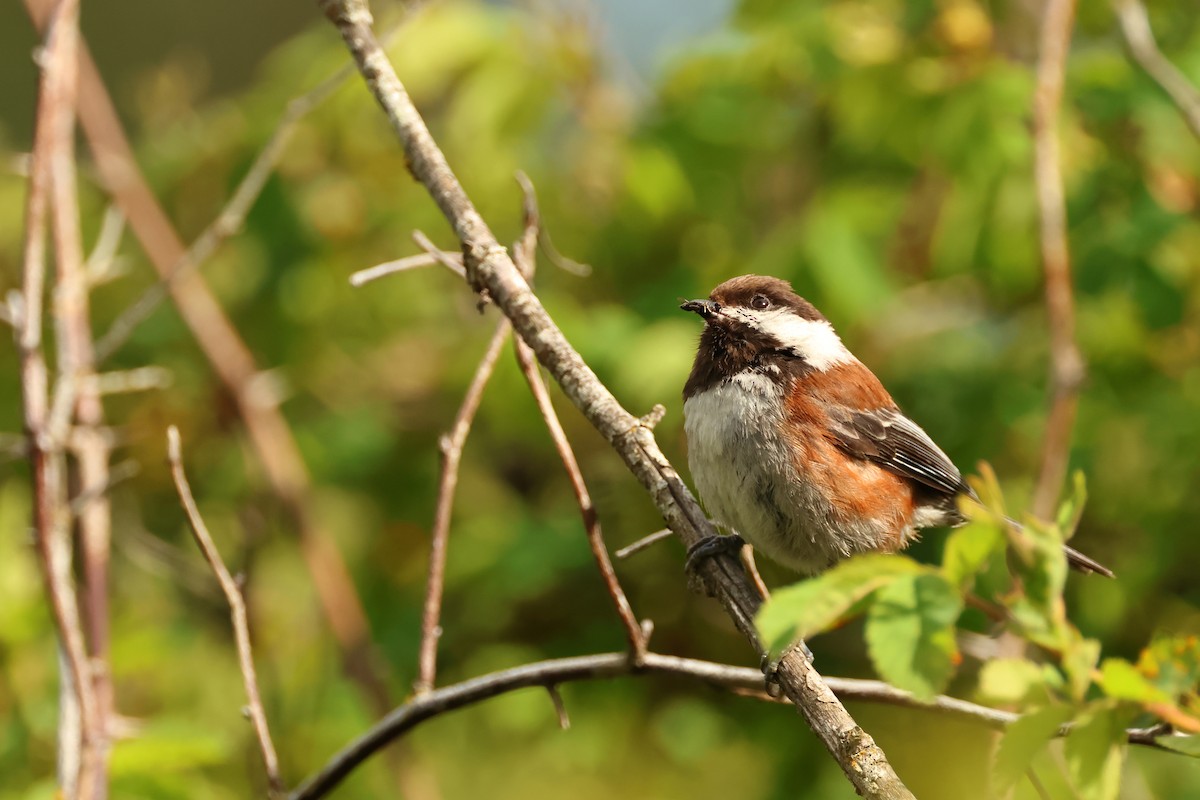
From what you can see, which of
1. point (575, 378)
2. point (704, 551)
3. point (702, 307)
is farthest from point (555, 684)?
point (702, 307)

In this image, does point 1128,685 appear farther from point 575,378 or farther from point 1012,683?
point 575,378

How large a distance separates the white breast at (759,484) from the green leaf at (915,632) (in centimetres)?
170

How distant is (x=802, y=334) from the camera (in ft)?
11.8

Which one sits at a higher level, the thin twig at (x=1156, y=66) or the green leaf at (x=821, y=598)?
the thin twig at (x=1156, y=66)

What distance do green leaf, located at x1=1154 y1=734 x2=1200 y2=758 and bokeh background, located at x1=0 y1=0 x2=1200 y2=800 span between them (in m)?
1.75

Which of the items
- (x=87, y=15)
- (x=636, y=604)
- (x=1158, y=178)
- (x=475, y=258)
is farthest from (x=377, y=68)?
(x=87, y=15)

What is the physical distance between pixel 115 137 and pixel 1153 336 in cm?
374

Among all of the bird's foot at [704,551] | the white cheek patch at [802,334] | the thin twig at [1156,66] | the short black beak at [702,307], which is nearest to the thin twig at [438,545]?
the bird's foot at [704,551]

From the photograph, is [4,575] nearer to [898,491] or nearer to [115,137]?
[115,137]

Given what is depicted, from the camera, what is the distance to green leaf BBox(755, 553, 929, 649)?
1432mm

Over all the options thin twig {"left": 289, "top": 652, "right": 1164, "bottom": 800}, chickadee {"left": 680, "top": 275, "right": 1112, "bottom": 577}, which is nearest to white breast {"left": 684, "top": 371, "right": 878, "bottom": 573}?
chickadee {"left": 680, "top": 275, "right": 1112, "bottom": 577}

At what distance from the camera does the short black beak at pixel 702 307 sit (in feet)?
10.9

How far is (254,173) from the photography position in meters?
2.94

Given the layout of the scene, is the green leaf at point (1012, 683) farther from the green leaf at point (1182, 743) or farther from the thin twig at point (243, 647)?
the thin twig at point (243, 647)
